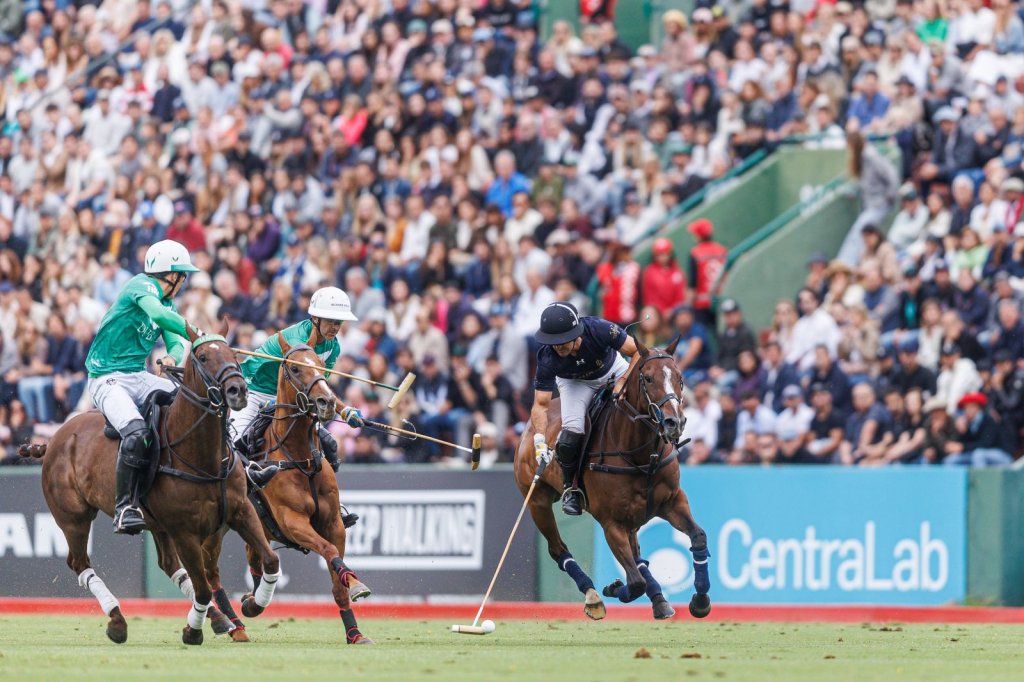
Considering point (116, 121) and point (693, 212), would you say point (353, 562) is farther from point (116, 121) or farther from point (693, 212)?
point (116, 121)

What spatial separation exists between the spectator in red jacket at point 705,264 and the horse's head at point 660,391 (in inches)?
325

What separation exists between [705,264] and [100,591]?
34.6 ft

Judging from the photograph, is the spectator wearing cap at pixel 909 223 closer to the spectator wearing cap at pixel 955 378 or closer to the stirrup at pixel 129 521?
the spectator wearing cap at pixel 955 378

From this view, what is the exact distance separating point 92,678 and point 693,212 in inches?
555

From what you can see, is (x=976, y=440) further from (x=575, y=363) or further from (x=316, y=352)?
(x=316, y=352)

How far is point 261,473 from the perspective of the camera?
14.3 m

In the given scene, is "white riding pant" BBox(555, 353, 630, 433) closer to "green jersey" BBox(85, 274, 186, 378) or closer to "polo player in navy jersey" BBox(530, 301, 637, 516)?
"polo player in navy jersey" BBox(530, 301, 637, 516)

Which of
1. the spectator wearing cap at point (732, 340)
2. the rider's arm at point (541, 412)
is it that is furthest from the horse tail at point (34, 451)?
the spectator wearing cap at point (732, 340)

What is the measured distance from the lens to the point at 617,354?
15.0 m

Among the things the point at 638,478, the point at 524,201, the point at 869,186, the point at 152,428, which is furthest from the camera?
the point at 524,201

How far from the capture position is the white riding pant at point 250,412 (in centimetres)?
1493

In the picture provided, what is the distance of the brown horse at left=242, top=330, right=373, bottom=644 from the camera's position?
14016 mm

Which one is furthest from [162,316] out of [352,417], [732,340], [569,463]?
[732,340]

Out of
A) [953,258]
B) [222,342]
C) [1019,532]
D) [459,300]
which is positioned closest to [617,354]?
[222,342]
